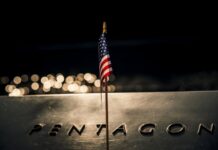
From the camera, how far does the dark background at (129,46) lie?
32.0 ft

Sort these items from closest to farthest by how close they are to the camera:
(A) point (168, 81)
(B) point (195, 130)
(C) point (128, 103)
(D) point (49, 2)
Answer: (B) point (195, 130) < (C) point (128, 103) < (D) point (49, 2) < (A) point (168, 81)

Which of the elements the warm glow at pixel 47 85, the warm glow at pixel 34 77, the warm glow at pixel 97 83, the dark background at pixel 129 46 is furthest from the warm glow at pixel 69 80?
the warm glow at pixel 34 77

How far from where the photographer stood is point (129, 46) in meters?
11.6

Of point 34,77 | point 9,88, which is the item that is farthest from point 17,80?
point 34,77

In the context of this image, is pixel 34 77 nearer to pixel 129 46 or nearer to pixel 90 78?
pixel 90 78

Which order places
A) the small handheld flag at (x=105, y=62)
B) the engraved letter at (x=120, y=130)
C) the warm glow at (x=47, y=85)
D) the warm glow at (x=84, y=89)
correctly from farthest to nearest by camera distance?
the warm glow at (x=84, y=89) → the warm glow at (x=47, y=85) → the engraved letter at (x=120, y=130) → the small handheld flag at (x=105, y=62)

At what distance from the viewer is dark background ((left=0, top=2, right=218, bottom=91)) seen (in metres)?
9.75

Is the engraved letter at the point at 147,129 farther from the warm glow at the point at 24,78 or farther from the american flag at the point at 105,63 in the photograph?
the warm glow at the point at 24,78

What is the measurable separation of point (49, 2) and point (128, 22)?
2.31m

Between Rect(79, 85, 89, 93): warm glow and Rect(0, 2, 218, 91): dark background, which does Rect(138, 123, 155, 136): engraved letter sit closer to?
Rect(0, 2, 218, 91): dark background

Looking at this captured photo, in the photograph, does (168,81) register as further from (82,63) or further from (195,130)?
(195,130)

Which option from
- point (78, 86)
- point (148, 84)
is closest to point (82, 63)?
point (78, 86)

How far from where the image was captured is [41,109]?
826 cm

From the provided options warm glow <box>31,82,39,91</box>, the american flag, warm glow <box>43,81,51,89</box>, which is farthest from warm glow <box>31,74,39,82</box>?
the american flag
